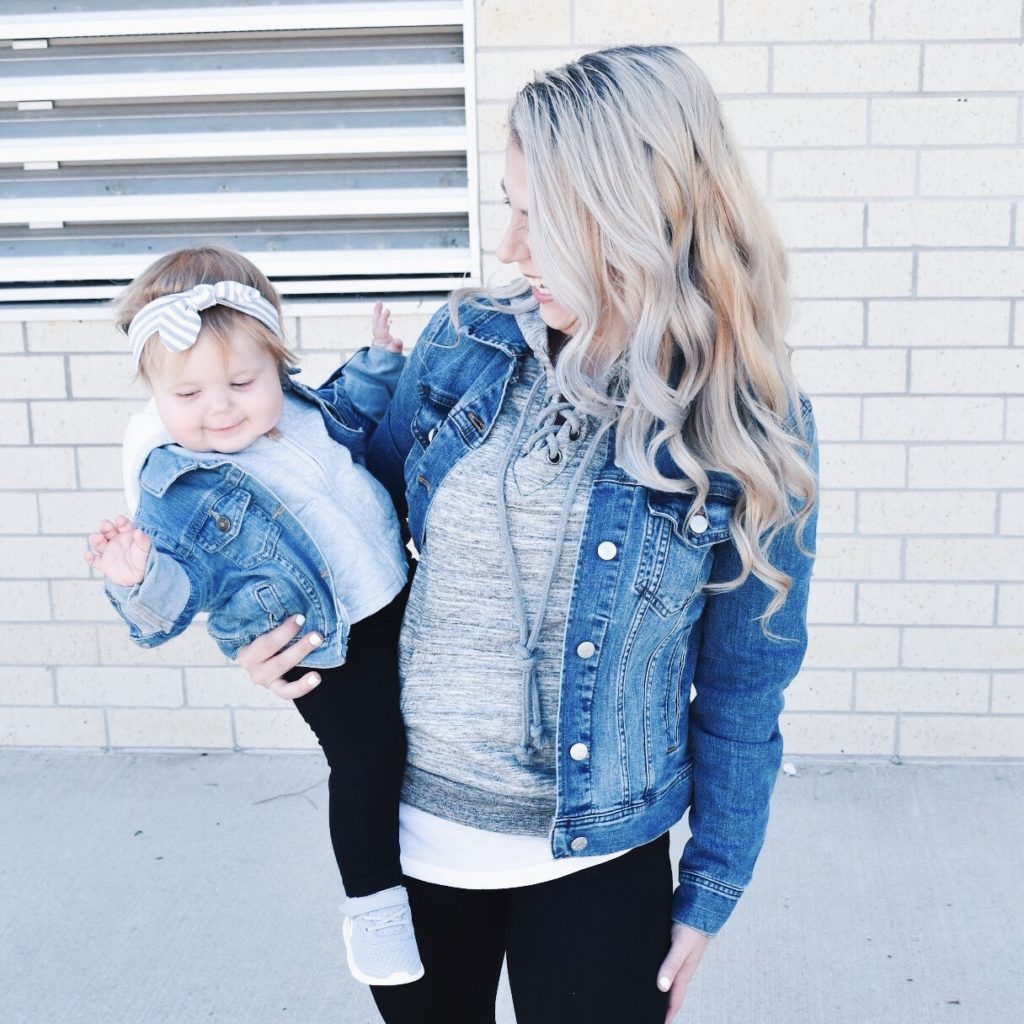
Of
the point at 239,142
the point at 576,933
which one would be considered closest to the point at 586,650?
the point at 576,933

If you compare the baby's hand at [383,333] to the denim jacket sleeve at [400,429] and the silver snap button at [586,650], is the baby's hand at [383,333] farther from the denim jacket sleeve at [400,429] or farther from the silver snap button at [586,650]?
the silver snap button at [586,650]

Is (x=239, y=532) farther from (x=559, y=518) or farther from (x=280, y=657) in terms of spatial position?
(x=559, y=518)

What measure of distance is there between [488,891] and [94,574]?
8.62ft

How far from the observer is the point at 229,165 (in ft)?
12.5

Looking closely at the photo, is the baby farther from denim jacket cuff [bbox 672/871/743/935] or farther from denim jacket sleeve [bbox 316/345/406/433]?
denim jacket cuff [bbox 672/871/743/935]

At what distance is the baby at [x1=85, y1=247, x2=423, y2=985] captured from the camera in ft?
5.64

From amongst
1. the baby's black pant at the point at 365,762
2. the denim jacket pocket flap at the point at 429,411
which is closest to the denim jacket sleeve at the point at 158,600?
the baby's black pant at the point at 365,762

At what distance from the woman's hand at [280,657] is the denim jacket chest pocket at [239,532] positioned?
11cm

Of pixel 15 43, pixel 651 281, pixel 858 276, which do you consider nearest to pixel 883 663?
pixel 858 276

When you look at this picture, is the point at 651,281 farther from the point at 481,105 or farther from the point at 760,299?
the point at 481,105

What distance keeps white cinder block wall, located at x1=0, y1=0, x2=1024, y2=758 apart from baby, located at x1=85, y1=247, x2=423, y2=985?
1.88 m

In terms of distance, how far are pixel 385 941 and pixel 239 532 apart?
1.96 feet

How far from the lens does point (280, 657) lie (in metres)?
1.78

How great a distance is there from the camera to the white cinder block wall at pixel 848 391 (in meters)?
3.54
